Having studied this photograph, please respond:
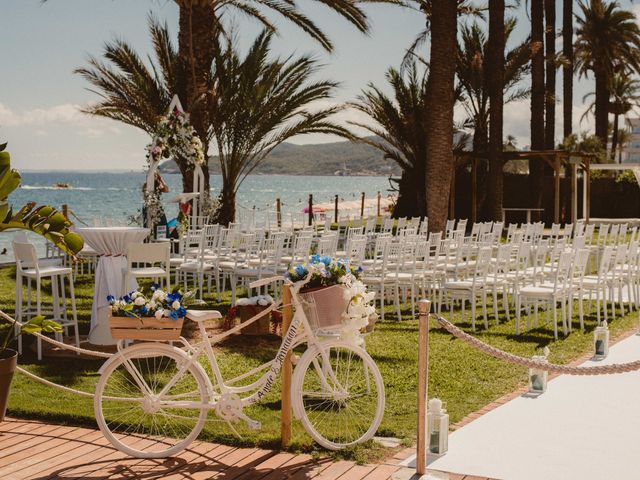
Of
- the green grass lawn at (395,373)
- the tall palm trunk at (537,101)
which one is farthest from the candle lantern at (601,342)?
the tall palm trunk at (537,101)

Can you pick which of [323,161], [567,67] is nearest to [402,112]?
[567,67]

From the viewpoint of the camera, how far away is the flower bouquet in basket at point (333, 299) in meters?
5.21

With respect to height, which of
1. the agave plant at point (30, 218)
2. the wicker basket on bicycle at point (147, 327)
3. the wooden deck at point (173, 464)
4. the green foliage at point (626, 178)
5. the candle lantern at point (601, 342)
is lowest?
the wooden deck at point (173, 464)

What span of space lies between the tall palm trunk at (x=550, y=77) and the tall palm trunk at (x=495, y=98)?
26.4 ft

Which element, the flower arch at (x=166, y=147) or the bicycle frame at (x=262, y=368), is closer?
the bicycle frame at (x=262, y=368)

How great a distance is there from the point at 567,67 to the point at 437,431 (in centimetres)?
3588

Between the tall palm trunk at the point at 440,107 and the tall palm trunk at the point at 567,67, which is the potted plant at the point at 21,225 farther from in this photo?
the tall palm trunk at the point at 567,67

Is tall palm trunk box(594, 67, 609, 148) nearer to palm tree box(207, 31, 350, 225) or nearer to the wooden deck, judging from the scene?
palm tree box(207, 31, 350, 225)

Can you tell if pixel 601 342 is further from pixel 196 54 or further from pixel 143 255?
pixel 196 54

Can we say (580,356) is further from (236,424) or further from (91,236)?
(91,236)

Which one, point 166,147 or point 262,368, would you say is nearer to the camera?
point 262,368

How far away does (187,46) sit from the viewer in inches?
725

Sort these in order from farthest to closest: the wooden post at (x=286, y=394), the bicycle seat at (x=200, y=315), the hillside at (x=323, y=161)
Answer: the hillside at (x=323, y=161) → the wooden post at (x=286, y=394) → the bicycle seat at (x=200, y=315)

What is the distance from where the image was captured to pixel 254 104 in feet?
63.3
